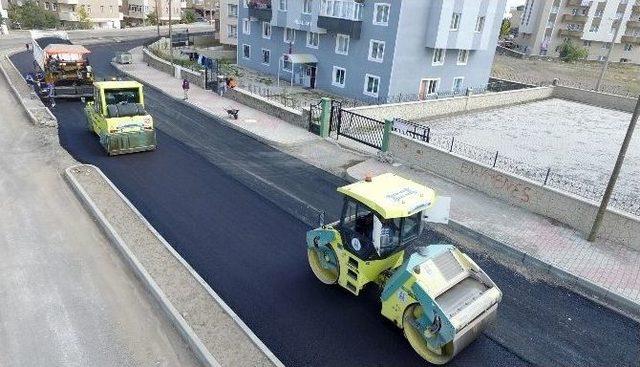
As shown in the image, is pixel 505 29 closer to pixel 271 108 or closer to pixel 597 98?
pixel 597 98

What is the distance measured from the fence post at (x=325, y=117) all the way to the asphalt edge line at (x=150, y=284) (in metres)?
10.4

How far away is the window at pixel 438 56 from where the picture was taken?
33.4 metres

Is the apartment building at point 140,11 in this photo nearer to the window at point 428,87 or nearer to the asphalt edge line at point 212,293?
the window at point 428,87

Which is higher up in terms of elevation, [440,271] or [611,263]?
[440,271]

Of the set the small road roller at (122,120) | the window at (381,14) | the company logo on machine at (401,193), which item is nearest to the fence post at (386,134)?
the small road roller at (122,120)

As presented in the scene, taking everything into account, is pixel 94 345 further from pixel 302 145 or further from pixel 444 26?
pixel 444 26

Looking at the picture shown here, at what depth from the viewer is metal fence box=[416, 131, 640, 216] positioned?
53.2 feet

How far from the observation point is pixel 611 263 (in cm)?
1189

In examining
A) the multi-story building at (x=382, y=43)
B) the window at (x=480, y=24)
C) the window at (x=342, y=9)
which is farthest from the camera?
the window at (x=480, y=24)

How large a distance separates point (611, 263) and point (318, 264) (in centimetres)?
821

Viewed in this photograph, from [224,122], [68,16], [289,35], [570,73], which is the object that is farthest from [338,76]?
[68,16]

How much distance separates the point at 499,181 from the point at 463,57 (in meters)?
23.6

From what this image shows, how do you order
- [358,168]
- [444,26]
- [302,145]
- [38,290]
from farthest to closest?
[444,26] → [302,145] → [358,168] → [38,290]

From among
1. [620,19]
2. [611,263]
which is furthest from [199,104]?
[620,19]
